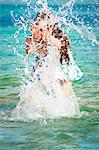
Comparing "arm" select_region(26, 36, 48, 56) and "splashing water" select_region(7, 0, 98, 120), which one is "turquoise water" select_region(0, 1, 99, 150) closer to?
"splashing water" select_region(7, 0, 98, 120)

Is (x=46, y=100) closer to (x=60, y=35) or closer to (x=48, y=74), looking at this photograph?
(x=48, y=74)

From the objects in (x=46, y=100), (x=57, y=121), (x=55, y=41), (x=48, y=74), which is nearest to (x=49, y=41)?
(x=55, y=41)

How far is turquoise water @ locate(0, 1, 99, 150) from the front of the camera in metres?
3.97

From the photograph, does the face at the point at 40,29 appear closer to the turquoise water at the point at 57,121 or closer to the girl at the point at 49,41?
the girl at the point at 49,41

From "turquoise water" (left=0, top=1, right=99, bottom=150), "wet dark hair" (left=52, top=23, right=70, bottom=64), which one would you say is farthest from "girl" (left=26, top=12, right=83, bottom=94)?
A: "turquoise water" (left=0, top=1, right=99, bottom=150)

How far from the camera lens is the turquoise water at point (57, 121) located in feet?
13.0

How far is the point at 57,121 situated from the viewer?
14.6 feet

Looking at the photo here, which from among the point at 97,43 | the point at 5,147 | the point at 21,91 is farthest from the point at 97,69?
the point at 5,147

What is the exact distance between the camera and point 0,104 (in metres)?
Result: 4.99

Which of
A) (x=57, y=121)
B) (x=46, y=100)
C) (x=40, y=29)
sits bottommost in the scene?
(x=57, y=121)

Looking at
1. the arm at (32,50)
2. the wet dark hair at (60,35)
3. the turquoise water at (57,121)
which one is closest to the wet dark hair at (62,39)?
the wet dark hair at (60,35)

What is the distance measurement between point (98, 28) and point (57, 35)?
10.7 ft

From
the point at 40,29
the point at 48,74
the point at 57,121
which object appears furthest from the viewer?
the point at 48,74

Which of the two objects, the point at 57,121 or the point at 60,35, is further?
the point at 60,35
